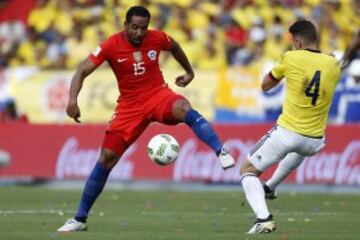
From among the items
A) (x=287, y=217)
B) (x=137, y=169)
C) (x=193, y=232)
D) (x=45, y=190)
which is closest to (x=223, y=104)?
(x=137, y=169)

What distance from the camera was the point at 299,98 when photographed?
1234cm

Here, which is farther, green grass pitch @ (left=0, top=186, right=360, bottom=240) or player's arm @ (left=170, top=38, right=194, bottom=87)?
player's arm @ (left=170, top=38, right=194, bottom=87)

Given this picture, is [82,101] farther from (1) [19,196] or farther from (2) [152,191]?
(1) [19,196]

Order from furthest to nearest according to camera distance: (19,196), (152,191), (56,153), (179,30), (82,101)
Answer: (179,30)
(82,101)
(56,153)
(152,191)
(19,196)

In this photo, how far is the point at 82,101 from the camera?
25.8 metres

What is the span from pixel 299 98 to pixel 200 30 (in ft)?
49.9

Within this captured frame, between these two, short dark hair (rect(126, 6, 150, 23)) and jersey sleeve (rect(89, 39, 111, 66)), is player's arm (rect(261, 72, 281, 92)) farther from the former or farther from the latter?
jersey sleeve (rect(89, 39, 111, 66))

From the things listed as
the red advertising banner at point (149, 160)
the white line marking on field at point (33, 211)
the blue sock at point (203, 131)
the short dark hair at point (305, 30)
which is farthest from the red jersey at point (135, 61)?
the red advertising banner at point (149, 160)

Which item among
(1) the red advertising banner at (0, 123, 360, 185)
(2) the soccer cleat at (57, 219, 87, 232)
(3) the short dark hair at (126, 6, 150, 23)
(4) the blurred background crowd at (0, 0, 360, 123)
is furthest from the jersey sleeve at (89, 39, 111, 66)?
(4) the blurred background crowd at (0, 0, 360, 123)

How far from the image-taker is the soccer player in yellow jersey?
12.3m

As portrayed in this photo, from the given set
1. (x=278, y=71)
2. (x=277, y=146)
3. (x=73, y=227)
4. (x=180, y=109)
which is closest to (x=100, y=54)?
(x=180, y=109)

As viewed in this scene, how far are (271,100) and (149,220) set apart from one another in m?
9.82

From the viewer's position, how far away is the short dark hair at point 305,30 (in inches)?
483

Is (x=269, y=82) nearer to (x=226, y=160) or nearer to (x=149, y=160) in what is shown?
(x=226, y=160)
